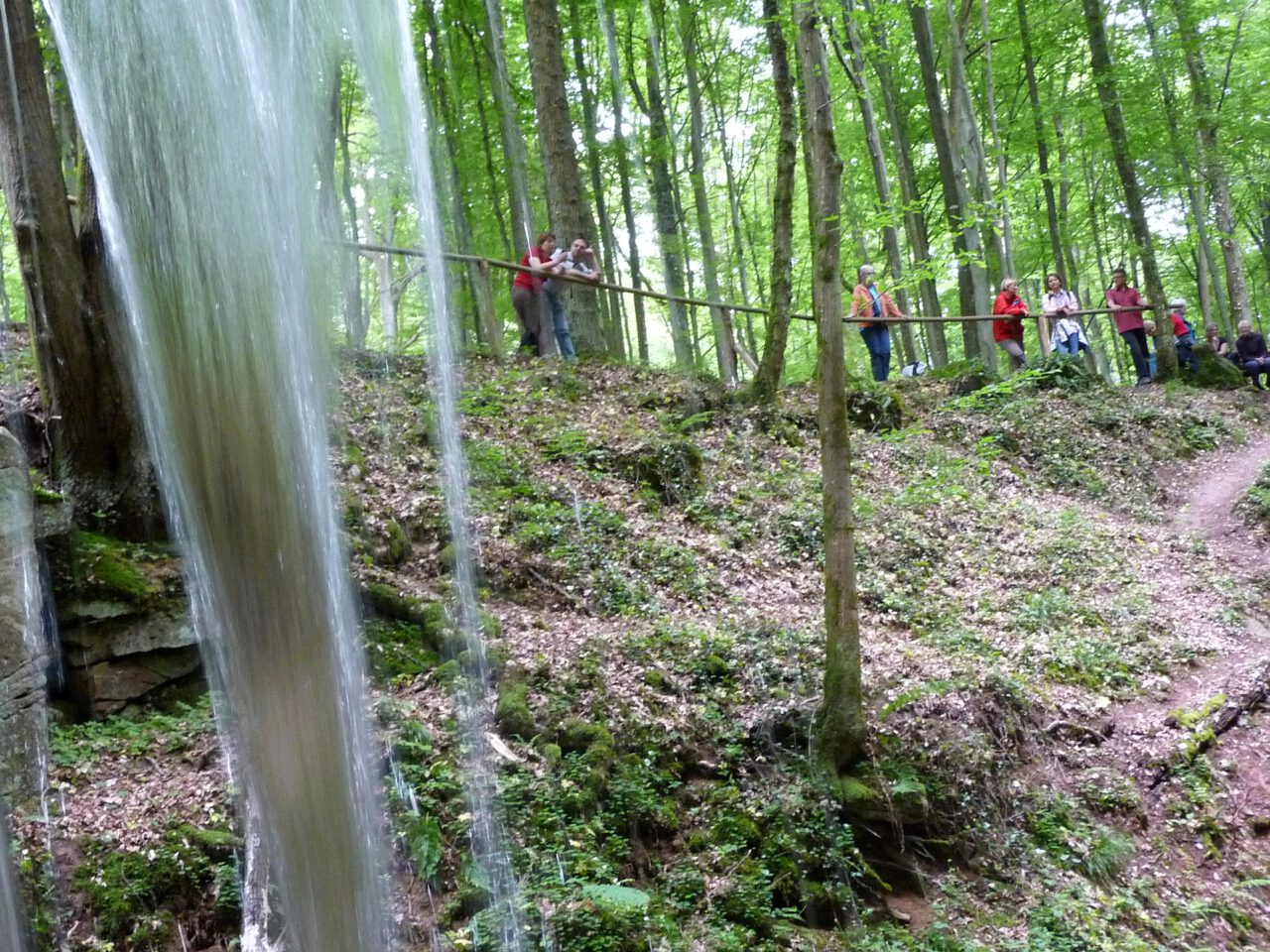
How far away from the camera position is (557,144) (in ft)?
43.1

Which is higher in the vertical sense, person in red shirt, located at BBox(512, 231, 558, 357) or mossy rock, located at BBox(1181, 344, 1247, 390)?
person in red shirt, located at BBox(512, 231, 558, 357)

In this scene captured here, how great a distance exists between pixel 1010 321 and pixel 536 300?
8227 millimetres

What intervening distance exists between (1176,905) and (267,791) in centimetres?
542

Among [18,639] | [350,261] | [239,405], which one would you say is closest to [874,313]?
[350,261]

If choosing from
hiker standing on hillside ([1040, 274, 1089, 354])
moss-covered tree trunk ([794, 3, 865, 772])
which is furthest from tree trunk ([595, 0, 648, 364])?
moss-covered tree trunk ([794, 3, 865, 772])

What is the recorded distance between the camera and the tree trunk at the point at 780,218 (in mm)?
11562

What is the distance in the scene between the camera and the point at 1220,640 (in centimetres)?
897

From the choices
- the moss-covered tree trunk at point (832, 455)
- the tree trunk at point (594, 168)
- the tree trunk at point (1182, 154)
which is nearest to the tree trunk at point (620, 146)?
the tree trunk at point (594, 168)

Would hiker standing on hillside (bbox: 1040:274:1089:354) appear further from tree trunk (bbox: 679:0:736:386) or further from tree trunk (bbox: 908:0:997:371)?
tree trunk (bbox: 679:0:736:386)

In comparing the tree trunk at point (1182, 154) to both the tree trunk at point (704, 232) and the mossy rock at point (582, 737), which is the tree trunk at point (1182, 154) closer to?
the tree trunk at point (704, 232)

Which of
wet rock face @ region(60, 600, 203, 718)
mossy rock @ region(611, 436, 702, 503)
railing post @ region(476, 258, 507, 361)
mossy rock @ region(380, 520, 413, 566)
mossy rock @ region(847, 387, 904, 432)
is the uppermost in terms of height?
railing post @ region(476, 258, 507, 361)

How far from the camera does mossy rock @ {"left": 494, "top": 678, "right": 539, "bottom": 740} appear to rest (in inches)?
249

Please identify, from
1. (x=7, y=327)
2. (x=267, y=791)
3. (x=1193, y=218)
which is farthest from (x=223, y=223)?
(x=1193, y=218)

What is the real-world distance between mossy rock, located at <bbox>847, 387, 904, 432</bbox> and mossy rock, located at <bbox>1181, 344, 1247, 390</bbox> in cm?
788
